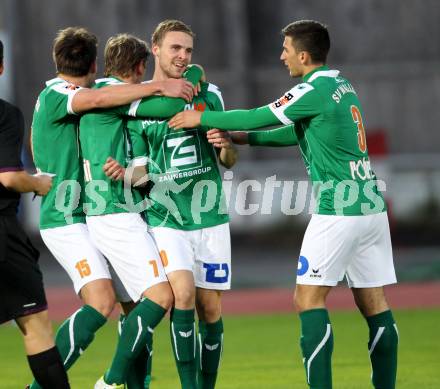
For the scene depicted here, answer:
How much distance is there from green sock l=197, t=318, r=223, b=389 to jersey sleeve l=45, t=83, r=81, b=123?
1577 mm

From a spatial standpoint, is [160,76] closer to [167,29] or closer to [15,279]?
[167,29]

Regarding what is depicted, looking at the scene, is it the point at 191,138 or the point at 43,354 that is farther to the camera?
the point at 191,138

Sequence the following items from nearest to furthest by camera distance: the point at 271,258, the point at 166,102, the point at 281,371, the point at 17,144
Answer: the point at 17,144 < the point at 166,102 < the point at 281,371 < the point at 271,258

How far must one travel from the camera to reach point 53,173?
6.21 meters

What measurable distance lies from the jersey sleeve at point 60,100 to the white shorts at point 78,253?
2.28 ft

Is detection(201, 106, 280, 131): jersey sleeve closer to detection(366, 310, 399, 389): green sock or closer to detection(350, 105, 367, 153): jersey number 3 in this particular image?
detection(350, 105, 367, 153): jersey number 3

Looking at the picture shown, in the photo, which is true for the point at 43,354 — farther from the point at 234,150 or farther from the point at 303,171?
the point at 303,171

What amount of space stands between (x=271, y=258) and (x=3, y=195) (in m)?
13.2

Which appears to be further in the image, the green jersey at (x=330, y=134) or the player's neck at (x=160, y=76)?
the player's neck at (x=160, y=76)

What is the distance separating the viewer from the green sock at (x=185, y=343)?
6.02m

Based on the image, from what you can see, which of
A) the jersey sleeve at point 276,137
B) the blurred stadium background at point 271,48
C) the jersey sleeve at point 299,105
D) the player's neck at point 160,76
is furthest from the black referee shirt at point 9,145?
the blurred stadium background at point 271,48

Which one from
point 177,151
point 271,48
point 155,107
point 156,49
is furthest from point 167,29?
point 271,48

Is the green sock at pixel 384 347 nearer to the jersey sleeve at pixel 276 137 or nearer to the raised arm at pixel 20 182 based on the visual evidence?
the jersey sleeve at pixel 276 137

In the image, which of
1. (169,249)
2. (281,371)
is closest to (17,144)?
(169,249)
